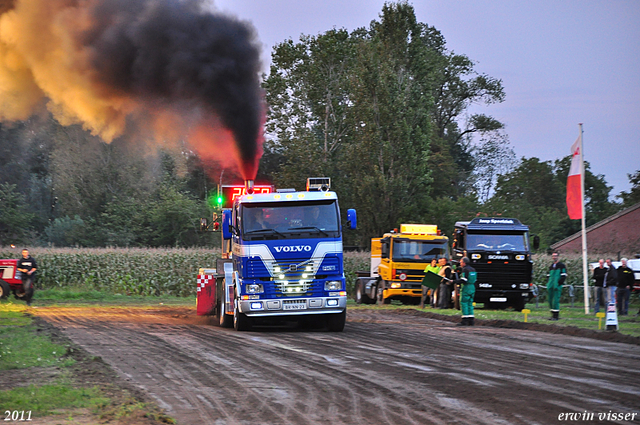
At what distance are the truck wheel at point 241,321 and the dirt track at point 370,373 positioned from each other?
0.44 metres

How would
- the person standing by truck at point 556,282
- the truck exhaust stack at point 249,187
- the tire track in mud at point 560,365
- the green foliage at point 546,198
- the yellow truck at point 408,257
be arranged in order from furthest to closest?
the green foliage at point 546,198
the yellow truck at point 408,257
the person standing by truck at point 556,282
the truck exhaust stack at point 249,187
the tire track in mud at point 560,365

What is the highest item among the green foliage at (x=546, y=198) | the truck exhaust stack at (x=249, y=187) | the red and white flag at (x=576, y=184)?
the green foliage at (x=546, y=198)

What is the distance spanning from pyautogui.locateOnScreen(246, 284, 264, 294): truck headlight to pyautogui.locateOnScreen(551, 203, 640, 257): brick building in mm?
37592

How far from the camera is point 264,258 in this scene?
18.1 meters

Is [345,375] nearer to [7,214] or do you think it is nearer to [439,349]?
[439,349]

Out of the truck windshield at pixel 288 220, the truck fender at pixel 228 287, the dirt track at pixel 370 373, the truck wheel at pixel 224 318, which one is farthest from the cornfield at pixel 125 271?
the truck windshield at pixel 288 220

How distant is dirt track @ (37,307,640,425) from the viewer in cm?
873

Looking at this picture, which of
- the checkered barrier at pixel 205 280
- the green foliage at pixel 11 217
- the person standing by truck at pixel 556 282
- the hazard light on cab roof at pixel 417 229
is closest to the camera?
the checkered barrier at pixel 205 280

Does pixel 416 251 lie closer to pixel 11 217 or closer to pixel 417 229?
pixel 417 229

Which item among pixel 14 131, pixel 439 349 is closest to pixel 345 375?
pixel 439 349

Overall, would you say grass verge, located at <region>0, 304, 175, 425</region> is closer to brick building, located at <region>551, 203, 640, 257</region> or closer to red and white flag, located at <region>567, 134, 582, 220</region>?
red and white flag, located at <region>567, 134, 582, 220</region>

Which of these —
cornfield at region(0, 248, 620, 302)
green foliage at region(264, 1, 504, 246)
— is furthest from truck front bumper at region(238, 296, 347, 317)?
green foliage at region(264, 1, 504, 246)

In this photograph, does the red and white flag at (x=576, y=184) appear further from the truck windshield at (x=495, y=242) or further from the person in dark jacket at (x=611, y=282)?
the truck windshield at (x=495, y=242)

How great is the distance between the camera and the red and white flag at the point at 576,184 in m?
24.2
